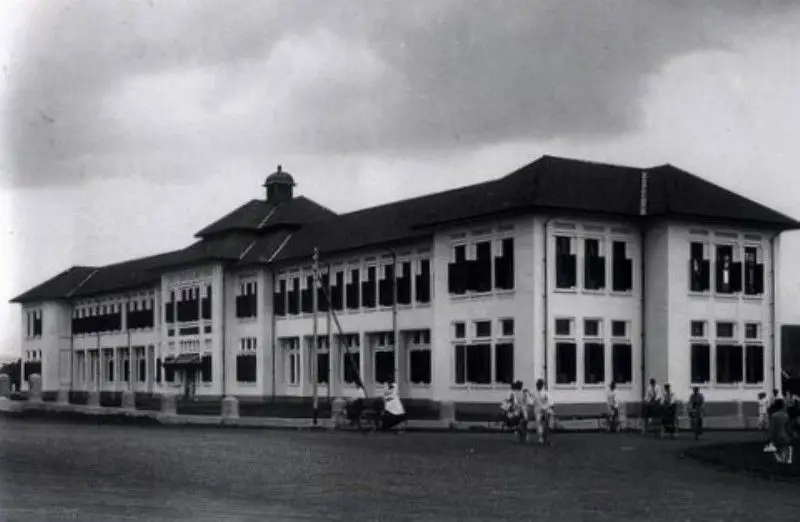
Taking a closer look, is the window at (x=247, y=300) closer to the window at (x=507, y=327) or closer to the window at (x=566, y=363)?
the window at (x=507, y=327)

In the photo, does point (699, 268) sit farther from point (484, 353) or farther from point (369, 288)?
point (369, 288)

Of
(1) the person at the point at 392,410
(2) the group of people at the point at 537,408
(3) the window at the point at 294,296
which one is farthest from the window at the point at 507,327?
(3) the window at the point at 294,296

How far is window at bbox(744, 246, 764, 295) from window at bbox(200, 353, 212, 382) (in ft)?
89.3

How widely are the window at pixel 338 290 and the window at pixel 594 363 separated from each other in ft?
46.5

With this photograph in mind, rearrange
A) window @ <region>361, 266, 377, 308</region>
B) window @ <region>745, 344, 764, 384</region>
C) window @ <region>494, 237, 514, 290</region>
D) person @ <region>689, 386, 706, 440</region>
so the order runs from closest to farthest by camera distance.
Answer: person @ <region>689, 386, 706, 440</region>, window @ <region>494, 237, 514, 290</region>, window @ <region>745, 344, 764, 384</region>, window @ <region>361, 266, 377, 308</region>

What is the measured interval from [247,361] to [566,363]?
71.8 ft

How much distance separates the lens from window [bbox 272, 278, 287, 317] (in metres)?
55.8

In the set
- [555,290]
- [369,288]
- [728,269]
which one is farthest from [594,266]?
[369,288]

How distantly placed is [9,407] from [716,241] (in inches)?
1194

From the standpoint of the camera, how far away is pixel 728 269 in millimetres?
42062

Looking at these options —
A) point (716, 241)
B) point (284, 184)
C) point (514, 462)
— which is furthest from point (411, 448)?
point (284, 184)

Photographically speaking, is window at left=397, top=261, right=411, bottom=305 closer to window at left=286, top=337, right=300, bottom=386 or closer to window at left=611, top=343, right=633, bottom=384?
window at left=286, top=337, right=300, bottom=386

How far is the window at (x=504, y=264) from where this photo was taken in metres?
40.3

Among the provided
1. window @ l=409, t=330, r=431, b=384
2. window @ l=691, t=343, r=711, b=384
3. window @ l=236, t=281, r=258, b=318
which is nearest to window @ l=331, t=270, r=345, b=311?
window @ l=409, t=330, r=431, b=384
